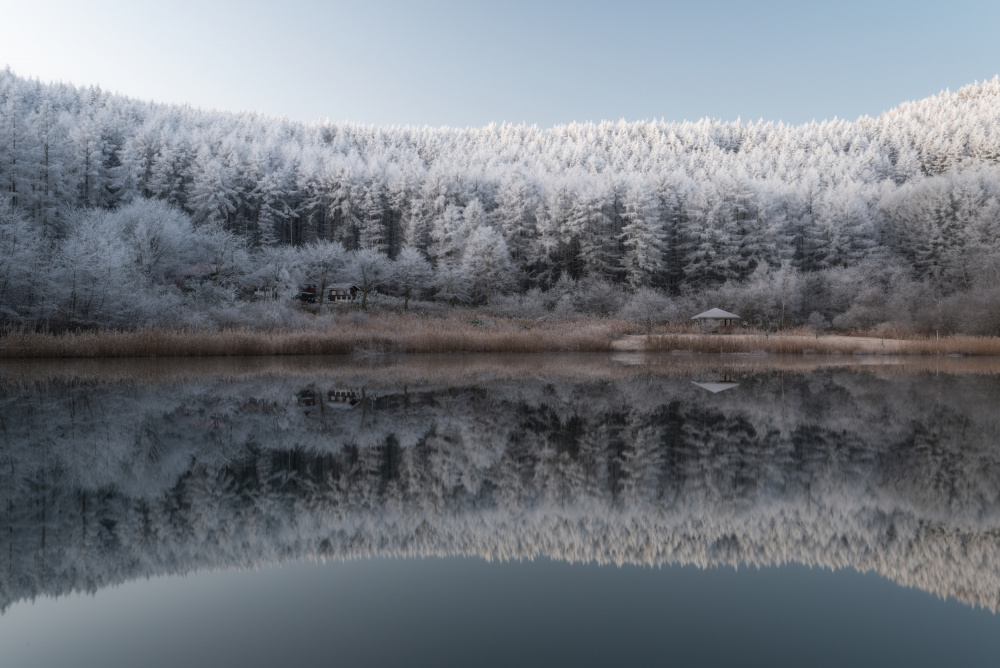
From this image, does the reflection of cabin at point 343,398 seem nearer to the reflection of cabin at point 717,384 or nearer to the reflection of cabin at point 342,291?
the reflection of cabin at point 717,384

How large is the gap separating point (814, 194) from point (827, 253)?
6992 millimetres

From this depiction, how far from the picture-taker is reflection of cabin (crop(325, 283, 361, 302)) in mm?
50906

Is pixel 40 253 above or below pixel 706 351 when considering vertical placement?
above

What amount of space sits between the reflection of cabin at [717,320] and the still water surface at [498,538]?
100ft

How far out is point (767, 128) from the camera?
8975 cm

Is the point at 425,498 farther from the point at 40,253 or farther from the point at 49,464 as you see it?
the point at 40,253

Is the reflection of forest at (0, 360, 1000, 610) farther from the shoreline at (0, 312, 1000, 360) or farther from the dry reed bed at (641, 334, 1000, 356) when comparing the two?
the dry reed bed at (641, 334, 1000, 356)

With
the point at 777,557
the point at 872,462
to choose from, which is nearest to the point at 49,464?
the point at 777,557

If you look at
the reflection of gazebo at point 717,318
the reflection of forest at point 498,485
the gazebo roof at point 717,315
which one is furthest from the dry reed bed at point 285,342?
the reflection of forest at point 498,485

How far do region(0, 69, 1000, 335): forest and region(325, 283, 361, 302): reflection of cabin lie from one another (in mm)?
1410

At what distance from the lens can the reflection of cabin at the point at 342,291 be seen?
50906 mm

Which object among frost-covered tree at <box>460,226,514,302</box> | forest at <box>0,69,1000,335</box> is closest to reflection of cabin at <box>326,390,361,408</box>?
forest at <box>0,69,1000,335</box>

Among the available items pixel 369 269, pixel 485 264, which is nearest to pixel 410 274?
pixel 369 269

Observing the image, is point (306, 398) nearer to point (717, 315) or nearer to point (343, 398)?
point (343, 398)
